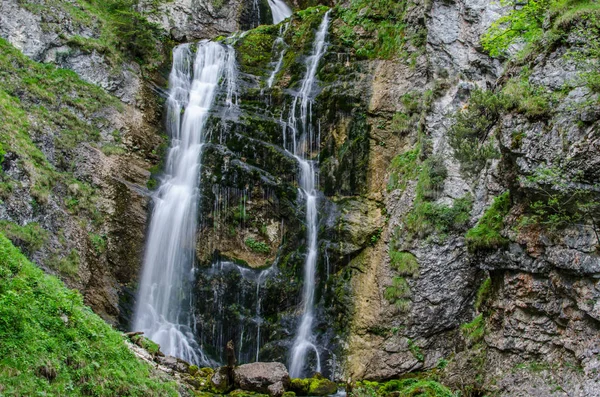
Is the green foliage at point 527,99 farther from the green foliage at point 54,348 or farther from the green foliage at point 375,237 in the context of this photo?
the green foliage at point 54,348

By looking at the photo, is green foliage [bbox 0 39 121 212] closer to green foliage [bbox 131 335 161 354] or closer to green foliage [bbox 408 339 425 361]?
green foliage [bbox 131 335 161 354]

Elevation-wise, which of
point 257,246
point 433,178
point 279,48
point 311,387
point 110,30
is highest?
point 279,48

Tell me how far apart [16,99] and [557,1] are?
655 inches

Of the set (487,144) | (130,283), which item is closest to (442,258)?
(487,144)

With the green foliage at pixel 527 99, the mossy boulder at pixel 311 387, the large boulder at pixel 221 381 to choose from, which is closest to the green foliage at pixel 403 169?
the green foliage at pixel 527 99

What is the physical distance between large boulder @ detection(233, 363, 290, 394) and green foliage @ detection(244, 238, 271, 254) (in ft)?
16.9

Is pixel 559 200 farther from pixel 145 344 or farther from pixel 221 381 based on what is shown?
pixel 145 344

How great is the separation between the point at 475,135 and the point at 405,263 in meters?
4.48

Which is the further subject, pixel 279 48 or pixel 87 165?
pixel 279 48

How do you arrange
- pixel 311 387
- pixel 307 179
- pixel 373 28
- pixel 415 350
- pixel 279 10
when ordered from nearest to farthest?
pixel 311 387 < pixel 415 350 < pixel 307 179 < pixel 373 28 < pixel 279 10

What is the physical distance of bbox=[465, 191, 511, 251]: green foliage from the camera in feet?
36.0

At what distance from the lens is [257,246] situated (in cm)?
1738

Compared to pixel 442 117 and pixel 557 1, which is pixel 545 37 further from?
pixel 442 117

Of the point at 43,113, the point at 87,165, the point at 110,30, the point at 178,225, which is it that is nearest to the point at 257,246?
the point at 178,225
